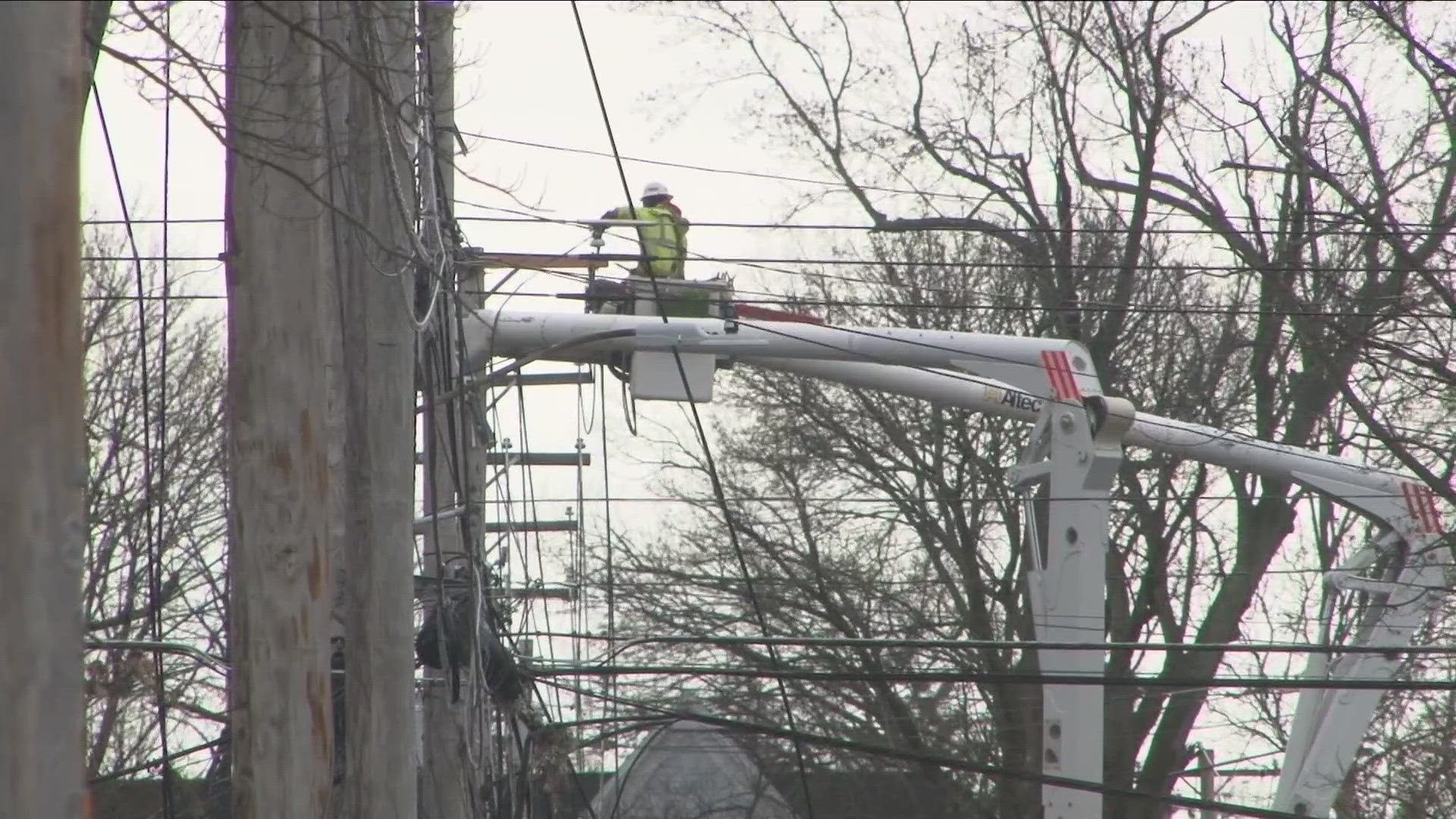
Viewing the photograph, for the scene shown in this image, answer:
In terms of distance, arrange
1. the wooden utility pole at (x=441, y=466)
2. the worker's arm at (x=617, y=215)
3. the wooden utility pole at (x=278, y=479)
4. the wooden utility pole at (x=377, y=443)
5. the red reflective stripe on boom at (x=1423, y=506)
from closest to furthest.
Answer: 1. the wooden utility pole at (x=278, y=479)
2. the wooden utility pole at (x=377, y=443)
3. the wooden utility pole at (x=441, y=466)
4. the worker's arm at (x=617, y=215)
5. the red reflective stripe on boom at (x=1423, y=506)

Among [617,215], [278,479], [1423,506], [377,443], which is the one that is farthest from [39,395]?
[1423,506]

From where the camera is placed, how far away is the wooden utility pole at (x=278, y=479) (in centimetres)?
608

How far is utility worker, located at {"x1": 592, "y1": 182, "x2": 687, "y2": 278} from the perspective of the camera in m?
12.1

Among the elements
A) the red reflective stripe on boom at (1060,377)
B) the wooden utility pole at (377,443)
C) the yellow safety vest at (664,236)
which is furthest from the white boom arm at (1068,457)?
the wooden utility pole at (377,443)

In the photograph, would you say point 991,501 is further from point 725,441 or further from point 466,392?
point 466,392

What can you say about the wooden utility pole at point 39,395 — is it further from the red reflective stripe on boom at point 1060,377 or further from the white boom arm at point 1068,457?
the red reflective stripe on boom at point 1060,377

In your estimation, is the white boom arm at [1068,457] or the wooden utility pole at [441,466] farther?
the white boom arm at [1068,457]

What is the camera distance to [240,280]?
6.16 m

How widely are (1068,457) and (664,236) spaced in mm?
3063

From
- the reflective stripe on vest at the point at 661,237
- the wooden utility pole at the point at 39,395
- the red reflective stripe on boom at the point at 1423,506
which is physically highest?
the reflective stripe on vest at the point at 661,237

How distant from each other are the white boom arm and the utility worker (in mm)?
427

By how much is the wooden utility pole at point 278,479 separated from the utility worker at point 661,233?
5.59 meters

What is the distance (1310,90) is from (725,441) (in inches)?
469

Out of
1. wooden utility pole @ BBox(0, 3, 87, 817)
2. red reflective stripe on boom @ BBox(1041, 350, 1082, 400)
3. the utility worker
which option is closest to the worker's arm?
the utility worker
